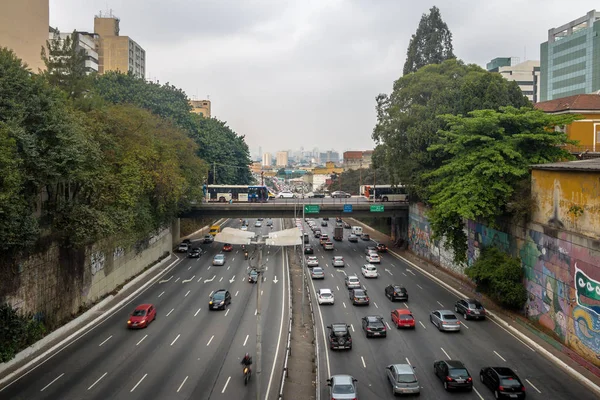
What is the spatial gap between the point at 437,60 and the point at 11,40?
197 ft

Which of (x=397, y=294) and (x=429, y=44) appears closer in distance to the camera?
(x=397, y=294)

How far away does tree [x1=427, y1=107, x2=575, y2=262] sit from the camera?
119 ft

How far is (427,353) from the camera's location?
28.3 meters

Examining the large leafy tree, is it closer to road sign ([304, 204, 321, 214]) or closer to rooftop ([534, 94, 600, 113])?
rooftop ([534, 94, 600, 113])

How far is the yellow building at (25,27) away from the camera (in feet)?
172

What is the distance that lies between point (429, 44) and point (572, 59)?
117 feet

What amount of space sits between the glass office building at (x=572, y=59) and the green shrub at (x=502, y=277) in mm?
68410

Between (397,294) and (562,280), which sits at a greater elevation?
(562,280)

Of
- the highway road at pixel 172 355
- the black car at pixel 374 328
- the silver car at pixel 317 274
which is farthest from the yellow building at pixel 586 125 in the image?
the highway road at pixel 172 355

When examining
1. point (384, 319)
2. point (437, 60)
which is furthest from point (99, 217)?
point (437, 60)

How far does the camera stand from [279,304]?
39594 mm

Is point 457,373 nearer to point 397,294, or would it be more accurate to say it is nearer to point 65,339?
point 397,294

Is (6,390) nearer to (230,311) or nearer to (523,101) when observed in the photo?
(230,311)

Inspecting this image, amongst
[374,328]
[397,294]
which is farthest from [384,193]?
[374,328]
